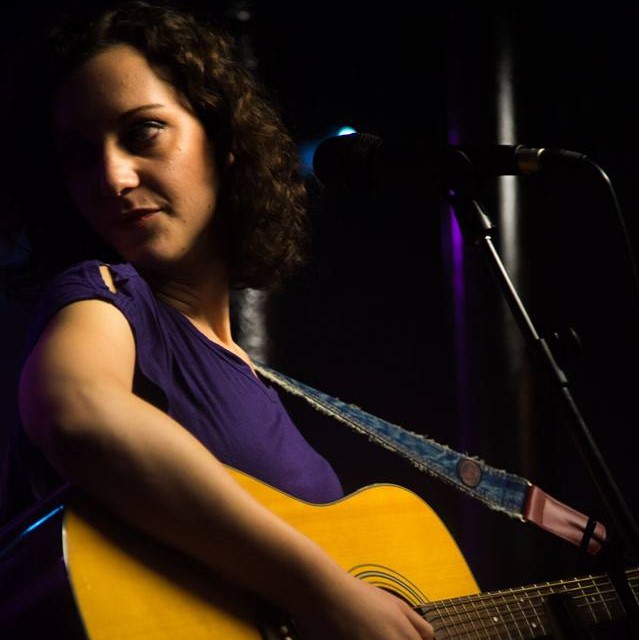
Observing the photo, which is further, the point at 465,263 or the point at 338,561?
the point at 465,263

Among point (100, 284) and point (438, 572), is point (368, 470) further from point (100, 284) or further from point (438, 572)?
point (100, 284)

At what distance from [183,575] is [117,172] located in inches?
26.4

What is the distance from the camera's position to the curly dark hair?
1.52 metres

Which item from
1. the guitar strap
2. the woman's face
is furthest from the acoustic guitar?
the woman's face

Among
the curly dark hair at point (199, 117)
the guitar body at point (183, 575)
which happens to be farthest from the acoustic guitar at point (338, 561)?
the curly dark hair at point (199, 117)

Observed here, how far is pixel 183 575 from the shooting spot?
1.11 m

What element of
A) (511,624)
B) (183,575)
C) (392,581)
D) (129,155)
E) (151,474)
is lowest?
(511,624)

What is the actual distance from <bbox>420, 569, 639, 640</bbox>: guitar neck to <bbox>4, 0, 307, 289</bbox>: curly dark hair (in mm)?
787

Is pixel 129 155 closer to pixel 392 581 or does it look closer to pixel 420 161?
pixel 420 161

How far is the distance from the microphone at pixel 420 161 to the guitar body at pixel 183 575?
1.75 feet

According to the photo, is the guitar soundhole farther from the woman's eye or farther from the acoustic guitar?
the woman's eye

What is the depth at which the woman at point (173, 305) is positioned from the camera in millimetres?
1068

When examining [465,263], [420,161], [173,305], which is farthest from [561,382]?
[465,263]

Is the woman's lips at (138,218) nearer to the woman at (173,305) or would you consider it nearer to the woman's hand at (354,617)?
the woman at (173,305)
